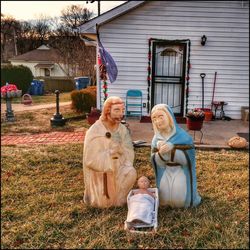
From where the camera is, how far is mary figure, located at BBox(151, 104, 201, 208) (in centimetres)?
333

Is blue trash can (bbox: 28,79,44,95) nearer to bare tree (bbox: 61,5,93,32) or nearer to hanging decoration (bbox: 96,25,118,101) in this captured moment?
bare tree (bbox: 61,5,93,32)

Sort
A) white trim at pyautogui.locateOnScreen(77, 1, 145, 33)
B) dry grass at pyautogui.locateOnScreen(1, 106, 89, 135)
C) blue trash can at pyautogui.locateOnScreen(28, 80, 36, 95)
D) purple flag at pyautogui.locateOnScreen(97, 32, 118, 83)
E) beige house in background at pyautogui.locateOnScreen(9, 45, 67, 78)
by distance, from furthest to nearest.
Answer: beige house in background at pyautogui.locateOnScreen(9, 45, 67, 78), blue trash can at pyautogui.locateOnScreen(28, 80, 36, 95), purple flag at pyautogui.locateOnScreen(97, 32, 118, 83), dry grass at pyautogui.locateOnScreen(1, 106, 89, 135), white trim at pyautogui.locateOnScreen(77, 1, 145, 33)

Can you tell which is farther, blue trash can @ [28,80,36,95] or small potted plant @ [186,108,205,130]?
blue trash can @ [28,80,36,95]

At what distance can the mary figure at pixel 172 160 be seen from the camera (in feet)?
10.9

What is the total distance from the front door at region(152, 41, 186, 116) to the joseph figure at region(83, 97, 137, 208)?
216 inches

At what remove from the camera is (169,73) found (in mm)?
8805

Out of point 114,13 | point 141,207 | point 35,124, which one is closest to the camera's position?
point 141,207

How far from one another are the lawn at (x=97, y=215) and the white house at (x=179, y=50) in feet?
13.2

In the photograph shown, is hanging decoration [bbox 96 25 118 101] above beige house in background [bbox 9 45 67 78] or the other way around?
the other way around

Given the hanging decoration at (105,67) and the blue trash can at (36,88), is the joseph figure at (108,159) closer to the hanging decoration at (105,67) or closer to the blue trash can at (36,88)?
the hanging decoration at (105,67)

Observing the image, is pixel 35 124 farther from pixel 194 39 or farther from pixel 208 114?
pixel 194 39

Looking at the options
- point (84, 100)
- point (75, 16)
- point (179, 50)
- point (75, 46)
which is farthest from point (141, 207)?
point (75, 46)

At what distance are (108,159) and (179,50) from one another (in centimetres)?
597

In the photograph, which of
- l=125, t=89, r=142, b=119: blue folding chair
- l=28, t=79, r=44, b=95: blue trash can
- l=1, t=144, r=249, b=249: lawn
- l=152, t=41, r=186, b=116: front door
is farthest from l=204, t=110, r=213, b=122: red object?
l=28, t=79, r=44, b=95: blue trash can
